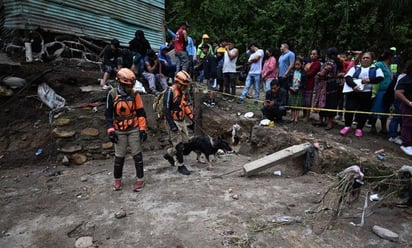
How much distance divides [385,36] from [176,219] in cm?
1417

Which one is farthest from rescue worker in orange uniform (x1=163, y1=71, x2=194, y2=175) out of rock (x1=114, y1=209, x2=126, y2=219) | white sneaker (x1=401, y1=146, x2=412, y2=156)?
white sneaker (x1=401, y1=146, x2=412, y2=156)

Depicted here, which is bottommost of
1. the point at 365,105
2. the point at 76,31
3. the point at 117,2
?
the point at 365,105

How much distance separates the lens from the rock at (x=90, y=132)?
685 cm

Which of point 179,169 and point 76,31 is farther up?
point 76,31

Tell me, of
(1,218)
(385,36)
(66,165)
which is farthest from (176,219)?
(385,36)

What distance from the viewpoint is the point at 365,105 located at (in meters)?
6.09

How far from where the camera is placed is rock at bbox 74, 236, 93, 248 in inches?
138

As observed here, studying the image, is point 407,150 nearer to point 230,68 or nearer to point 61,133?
point 230,68

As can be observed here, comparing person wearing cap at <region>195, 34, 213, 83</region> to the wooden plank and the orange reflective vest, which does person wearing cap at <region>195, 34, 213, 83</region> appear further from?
the orange reflective vest

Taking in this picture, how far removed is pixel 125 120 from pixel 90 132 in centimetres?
252

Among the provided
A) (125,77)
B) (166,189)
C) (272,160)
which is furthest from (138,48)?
(272,160)

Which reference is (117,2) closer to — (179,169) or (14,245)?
(179,169)

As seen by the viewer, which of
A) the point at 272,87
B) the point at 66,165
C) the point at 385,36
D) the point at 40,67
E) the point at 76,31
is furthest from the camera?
the point at 385,36

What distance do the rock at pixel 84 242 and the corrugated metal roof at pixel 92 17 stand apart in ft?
25.4
